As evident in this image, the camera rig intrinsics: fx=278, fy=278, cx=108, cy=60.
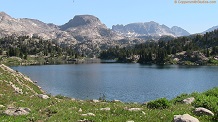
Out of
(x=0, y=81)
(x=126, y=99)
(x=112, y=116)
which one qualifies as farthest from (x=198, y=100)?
(x=126, y=99)

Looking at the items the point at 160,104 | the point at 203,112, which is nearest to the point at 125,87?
the point at 160,104

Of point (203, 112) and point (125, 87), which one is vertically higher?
point (203, 112)

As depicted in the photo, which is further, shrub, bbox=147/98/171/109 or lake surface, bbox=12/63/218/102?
lake surface, bbox=12/63/218/102

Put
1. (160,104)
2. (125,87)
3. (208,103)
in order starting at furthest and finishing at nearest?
(125,87)
(160,104)
(208,103)

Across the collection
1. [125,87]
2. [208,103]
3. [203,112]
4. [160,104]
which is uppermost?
[208,103]

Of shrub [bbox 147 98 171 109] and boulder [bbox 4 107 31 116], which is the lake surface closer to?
shrub [bbox 147 98 171 109]

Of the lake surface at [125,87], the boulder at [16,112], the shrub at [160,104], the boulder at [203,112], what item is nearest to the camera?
the boulder at [203,112]

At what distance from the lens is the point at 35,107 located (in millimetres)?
31297

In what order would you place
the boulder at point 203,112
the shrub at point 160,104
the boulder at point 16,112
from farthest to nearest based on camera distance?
the shrub at point 160,104 < the boulder at point 16,112 < the boulder at point 203,112

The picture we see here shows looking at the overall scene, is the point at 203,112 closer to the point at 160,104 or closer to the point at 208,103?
the point at 208,103

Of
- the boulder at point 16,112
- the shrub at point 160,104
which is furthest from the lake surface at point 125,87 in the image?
the boulder at point 16,112

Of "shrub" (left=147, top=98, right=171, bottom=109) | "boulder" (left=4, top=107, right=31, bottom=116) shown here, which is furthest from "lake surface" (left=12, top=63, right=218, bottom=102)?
"boulder" (left=4, top=107, right=31, bottom=116)

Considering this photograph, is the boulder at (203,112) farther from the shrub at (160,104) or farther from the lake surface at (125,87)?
the lake surface at (125,87)

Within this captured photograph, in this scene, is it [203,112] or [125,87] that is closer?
[203,112]
